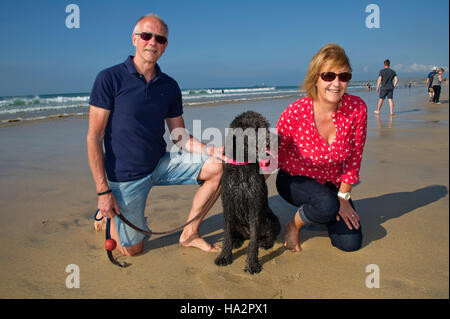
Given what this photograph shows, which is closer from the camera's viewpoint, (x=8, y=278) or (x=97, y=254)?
(x=8, y=278)

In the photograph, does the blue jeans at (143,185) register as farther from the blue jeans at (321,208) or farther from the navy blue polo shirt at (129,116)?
the blue jeans at (321,208)

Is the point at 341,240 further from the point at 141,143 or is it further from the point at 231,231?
the point at 141,143

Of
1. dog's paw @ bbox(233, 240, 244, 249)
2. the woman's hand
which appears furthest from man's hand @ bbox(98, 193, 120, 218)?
the woman's hand

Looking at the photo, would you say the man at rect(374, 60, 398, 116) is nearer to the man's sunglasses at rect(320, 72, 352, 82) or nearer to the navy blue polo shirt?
the man's sunglasses at rect(320, 72, 352, 82)

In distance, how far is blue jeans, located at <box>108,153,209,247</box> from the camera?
125 inches

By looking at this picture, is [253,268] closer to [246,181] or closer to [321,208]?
[246,181]

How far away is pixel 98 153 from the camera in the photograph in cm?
295

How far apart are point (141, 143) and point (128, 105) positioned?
412 mm

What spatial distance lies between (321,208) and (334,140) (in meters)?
0.76

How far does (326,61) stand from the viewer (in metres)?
3.12

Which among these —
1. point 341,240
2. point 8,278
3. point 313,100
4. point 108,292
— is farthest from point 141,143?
point 341,240

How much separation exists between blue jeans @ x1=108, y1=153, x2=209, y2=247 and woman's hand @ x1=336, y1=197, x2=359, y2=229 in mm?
1623

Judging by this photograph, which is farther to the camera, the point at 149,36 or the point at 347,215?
the point at 347,215

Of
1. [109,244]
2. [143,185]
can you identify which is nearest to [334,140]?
[143,185]
